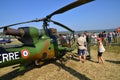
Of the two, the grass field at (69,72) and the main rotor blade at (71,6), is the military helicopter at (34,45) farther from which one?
the grass field at (69,72)

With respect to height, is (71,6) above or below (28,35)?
above

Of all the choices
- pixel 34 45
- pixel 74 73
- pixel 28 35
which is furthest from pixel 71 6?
pixel 74 73

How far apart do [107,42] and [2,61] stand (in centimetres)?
1682

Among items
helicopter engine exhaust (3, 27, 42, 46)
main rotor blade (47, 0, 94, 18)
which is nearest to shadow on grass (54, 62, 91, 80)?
helicopter engine exhaust (3, 27, 42, 46)

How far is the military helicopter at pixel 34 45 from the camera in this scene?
25.9 ft

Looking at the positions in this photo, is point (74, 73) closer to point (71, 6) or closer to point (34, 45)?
point (34, 45)

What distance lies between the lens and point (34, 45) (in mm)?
9523

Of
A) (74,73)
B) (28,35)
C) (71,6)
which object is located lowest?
(74,73)

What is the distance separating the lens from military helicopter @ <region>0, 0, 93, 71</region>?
7.90 m

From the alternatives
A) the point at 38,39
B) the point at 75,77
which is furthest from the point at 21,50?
the point at 75,77

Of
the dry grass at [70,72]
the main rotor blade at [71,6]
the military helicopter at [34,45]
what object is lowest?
the dry grass at [70,72]

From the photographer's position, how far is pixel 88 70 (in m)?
9.90

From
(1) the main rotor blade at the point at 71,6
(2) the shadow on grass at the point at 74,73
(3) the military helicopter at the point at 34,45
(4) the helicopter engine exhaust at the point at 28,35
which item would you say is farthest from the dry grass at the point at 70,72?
(1) the main rotor blade at the point at 71,6

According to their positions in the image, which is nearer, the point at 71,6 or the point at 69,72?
the point at 71,6
